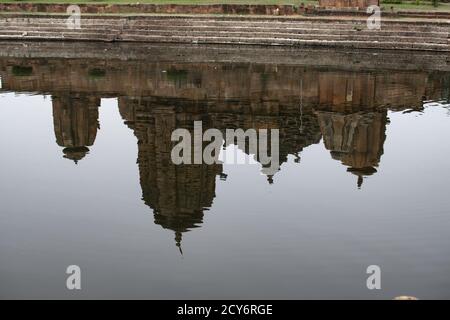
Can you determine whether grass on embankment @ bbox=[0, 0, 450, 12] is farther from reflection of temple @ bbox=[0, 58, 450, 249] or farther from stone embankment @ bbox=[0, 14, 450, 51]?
reflection of temple @ bbox=[0, 58, 450, 249]

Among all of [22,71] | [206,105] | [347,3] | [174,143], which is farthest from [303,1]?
[174,143]

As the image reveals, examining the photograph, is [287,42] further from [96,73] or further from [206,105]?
[206,105]

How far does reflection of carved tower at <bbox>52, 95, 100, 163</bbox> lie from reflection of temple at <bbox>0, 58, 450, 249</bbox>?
0.13 feet

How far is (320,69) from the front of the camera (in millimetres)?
31281

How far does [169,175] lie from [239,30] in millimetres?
20871

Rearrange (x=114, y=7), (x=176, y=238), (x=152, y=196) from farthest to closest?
(x=114, y=7), (x=152, y=196), (x=176, y=238)

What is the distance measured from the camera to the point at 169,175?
18.7 metres

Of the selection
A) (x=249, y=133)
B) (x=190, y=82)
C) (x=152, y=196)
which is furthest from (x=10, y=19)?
(x=152, y=196)

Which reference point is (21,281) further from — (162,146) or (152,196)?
(162,146)

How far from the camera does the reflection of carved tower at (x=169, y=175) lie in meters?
15.9

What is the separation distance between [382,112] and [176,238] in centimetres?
1202

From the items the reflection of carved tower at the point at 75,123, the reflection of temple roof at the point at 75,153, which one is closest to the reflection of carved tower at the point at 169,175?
the reflection of carved tower at the point at 75,123

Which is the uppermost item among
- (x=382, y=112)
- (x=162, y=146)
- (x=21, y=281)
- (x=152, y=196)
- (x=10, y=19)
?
(x=10, y=19)

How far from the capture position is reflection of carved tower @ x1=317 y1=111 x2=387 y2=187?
1898 cm
